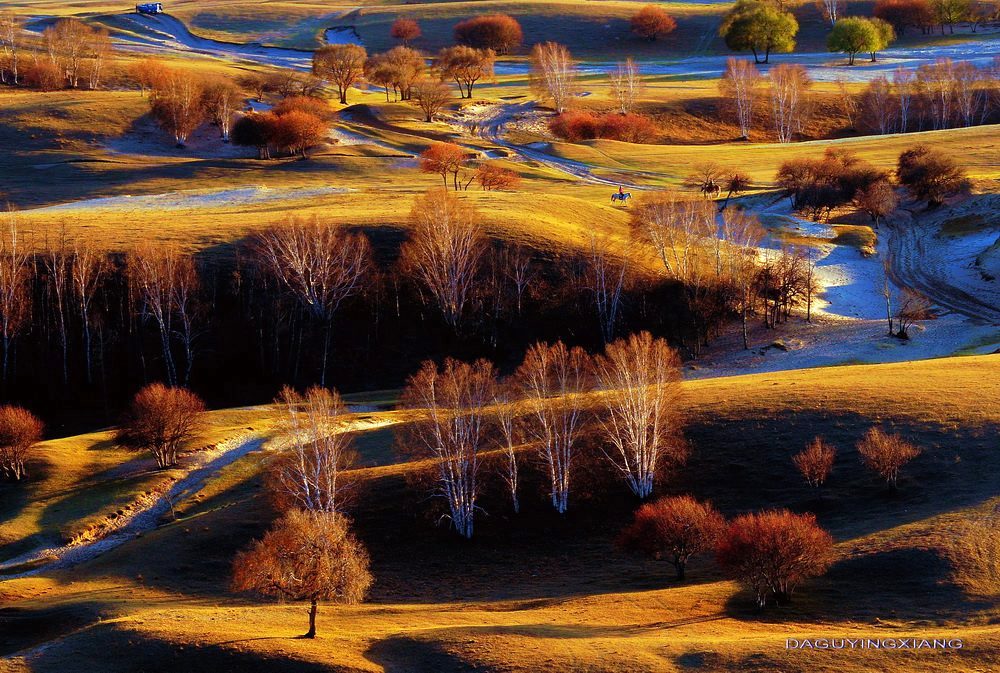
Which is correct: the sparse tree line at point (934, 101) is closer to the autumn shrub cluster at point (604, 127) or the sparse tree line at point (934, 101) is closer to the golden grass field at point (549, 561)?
the autumn shrub cluster at point (604, 127)

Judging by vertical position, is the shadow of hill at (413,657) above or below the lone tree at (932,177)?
below

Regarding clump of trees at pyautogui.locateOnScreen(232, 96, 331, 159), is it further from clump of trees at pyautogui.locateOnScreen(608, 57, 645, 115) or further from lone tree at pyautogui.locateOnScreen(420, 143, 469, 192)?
clump of trees at pyautogui.locateOnScreen(608, 57, 645, 115)

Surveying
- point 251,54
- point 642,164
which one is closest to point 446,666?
point 642,164

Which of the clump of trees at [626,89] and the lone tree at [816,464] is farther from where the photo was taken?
the clump of trees at [626,89]

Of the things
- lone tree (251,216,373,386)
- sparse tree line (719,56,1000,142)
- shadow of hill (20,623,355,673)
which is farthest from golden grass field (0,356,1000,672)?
sparse tree line (719,56,1000,142)

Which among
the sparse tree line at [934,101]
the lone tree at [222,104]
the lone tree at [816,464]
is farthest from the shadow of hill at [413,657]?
the sparse tree line at [934,101]

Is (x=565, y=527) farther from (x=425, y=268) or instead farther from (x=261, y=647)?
(x=425, y=268)
